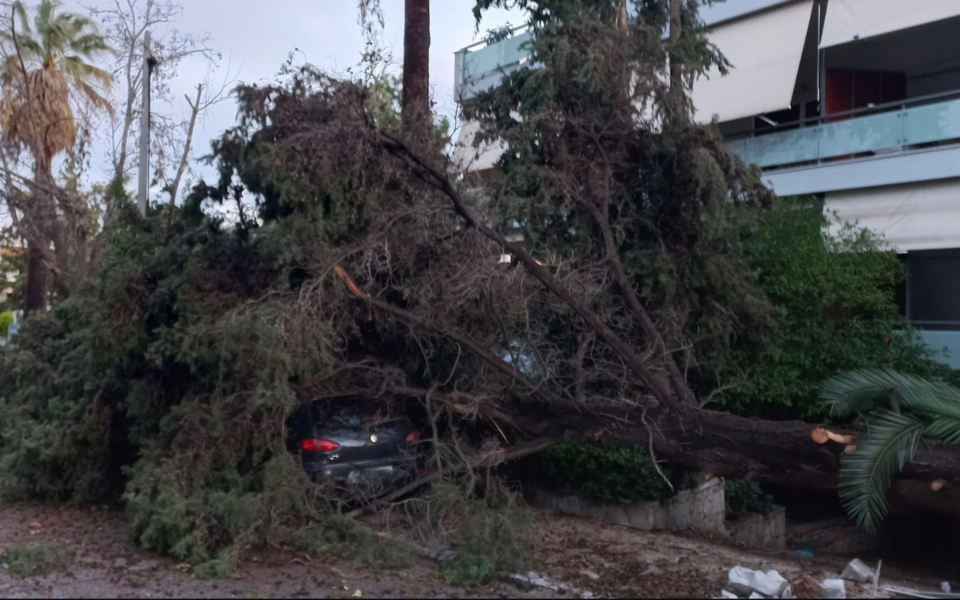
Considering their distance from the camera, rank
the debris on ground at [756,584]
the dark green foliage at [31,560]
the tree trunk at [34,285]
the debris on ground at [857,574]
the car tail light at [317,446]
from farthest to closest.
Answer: the tree trunk at [34,285] → the car tail light at [317,446] → the debris on ground at [857,574] → the dark green foliage at [31,560] → the debris on ground at [756,584]

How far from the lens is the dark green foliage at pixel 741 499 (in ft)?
42.7

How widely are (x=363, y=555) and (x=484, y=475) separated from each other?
1.80 meters

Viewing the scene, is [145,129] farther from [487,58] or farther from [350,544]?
[350,544]

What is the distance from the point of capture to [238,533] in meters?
7.72

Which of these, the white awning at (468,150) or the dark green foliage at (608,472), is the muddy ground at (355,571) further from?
the white awning at (468,150)

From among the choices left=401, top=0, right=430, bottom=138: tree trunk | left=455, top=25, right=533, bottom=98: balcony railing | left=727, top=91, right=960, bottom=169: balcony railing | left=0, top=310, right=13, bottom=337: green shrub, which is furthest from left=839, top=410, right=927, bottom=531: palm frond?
left=0, top=310, right=13, bottom=337: green shrub

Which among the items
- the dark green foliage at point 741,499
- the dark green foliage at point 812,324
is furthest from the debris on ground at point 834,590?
the dark green foliage at point 741,499

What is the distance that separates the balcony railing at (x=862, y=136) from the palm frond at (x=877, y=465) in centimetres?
788

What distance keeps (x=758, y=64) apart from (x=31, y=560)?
13834 mm

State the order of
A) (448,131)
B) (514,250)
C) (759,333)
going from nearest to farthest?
(514,250), (448,131), (759,333)

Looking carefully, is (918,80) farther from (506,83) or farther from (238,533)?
(238,533)

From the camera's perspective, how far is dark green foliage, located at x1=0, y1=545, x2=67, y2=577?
746 centimetres

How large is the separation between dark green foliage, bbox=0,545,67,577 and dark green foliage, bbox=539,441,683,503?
224 inches

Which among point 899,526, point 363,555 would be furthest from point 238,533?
point 899,526
